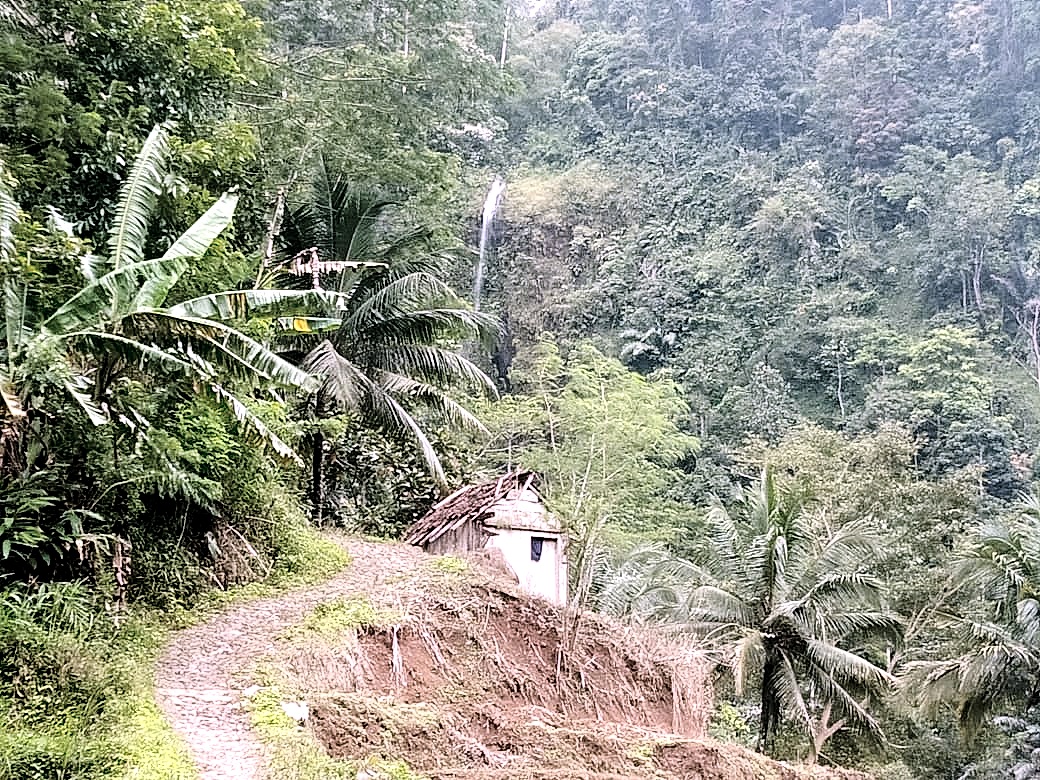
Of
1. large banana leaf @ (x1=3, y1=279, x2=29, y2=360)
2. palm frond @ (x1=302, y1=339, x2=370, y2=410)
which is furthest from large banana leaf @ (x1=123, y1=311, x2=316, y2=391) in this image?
palm frond @ (x1=302, y1=339, x2=370, y2=410)

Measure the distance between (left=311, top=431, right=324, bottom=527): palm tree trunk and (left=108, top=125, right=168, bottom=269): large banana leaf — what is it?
642 cm

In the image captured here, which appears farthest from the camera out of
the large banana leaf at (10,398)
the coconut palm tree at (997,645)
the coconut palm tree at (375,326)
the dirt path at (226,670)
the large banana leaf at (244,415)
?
the coconut palm tree at (997,645)

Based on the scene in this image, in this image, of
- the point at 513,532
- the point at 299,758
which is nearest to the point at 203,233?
the point at 299,758

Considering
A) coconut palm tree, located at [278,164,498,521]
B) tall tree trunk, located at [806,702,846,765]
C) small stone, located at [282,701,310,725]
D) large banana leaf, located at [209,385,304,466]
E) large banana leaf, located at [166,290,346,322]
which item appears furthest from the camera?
tall tree trunk, located at [806,702,846,765]

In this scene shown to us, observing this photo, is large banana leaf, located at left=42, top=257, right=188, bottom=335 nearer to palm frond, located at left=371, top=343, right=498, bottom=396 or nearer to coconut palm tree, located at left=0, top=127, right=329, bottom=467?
coconut palm tree, located at left=0, top=127, right=329, bottom=467

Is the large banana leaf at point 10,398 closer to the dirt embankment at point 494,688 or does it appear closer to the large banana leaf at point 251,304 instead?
the large banana leaf at point 251,304

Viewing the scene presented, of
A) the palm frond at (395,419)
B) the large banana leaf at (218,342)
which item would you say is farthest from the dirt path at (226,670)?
the palm frond at (395,419)

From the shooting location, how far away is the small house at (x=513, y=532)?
1258cm

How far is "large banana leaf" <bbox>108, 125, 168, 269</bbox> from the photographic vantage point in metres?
7.06

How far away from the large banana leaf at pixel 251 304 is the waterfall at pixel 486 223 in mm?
26909

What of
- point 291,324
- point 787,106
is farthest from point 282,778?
point 787,106

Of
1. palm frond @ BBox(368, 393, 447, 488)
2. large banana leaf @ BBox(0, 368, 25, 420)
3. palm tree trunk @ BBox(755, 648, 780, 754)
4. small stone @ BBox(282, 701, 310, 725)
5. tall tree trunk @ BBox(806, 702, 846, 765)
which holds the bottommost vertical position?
tall tree trunk @ BBox(806, 702, 846, 765)

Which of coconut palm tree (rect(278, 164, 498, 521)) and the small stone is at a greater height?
coconut palm tree (rect(278, 164, 498, 521))

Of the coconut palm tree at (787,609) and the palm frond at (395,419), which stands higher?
the palm frond at (395,419)
